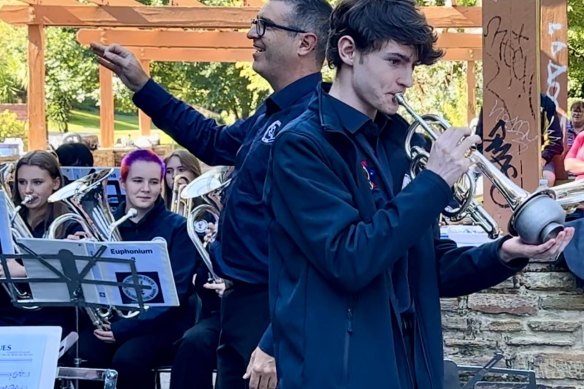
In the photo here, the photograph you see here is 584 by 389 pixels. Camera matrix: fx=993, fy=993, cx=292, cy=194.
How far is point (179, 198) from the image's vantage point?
6176 mm

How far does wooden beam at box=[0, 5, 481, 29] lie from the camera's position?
455 inches

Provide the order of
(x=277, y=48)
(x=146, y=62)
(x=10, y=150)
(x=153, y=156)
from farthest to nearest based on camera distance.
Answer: (x=146, y=62)
(x=10, y=150)
(x=153, y=156)
(x=277, y=48)

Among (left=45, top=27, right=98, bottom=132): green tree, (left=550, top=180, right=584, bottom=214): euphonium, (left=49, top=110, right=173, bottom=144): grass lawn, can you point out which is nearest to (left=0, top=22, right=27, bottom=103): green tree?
(left=45, top=27, right=98, bottom=132): green tree

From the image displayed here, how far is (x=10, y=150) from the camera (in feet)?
48.7

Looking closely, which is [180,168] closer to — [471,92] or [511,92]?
[511,92]

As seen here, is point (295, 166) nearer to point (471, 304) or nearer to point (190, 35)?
point (471, 304)

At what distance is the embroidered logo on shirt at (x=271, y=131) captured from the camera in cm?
306

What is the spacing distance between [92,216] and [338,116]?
328 centimetres

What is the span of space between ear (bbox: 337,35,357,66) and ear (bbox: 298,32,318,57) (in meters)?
0.99

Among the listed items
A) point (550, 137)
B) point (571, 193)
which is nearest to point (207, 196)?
point (571, 193)

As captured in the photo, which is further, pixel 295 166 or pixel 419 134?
pixel 419 134

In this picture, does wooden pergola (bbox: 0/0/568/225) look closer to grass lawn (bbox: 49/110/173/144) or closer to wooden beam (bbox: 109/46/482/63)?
wooden beam (bbox: 109/46/482/63)

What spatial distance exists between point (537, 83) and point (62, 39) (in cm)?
2552

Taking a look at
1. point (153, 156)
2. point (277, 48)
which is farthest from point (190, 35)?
point (277, 48)
